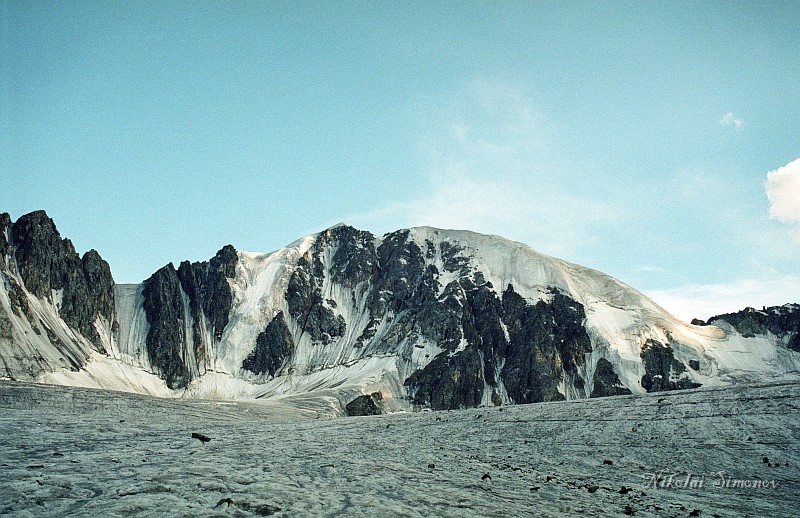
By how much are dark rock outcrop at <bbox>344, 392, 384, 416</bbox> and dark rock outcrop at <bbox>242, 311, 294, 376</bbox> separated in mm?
39298

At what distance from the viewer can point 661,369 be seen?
14550 cm

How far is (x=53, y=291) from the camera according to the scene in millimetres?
127500

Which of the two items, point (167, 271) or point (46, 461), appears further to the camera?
point (167, 271)

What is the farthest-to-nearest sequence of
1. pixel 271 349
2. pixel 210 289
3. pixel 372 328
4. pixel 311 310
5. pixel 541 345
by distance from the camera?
pixel 311 310 → pixel 372 328 → pixel 210 289 → pixel 271 349 → pixel 541 345

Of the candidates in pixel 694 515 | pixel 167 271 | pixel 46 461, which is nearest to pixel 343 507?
pixel 694 515

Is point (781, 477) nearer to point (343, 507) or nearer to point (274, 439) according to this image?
point (343, 507)

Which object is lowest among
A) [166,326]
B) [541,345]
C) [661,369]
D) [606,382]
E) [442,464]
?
[606,382]

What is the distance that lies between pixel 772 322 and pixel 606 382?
6759 centimetres

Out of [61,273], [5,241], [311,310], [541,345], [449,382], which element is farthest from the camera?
[311,310]

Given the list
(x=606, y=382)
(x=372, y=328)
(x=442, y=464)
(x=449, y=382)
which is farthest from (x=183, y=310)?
(x=442, y=464)

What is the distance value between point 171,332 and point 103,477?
13720 cm

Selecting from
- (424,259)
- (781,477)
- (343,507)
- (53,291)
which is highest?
(424,259)

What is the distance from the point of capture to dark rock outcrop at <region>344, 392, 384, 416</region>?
4646 inches

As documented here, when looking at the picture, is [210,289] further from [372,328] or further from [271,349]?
[372,328]
